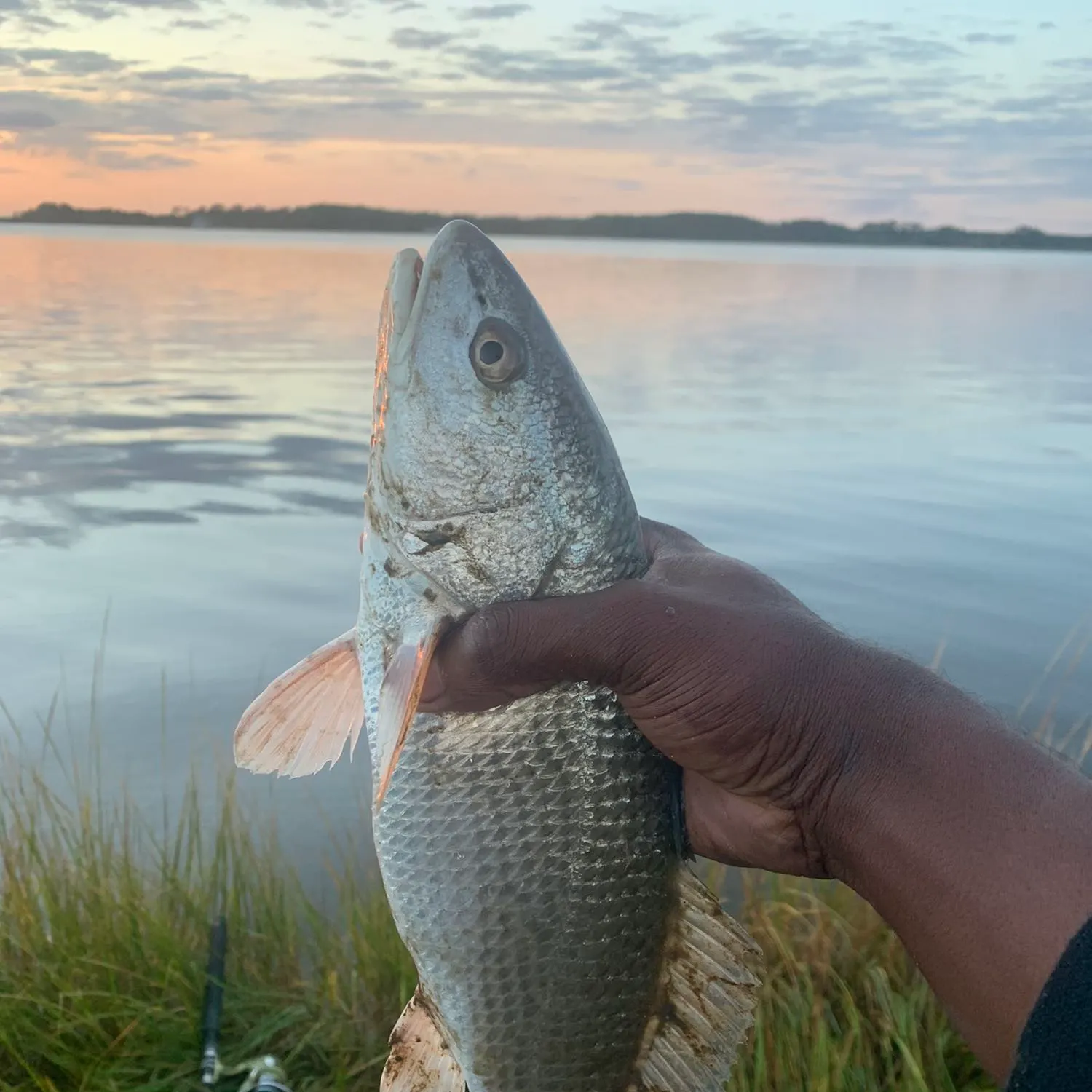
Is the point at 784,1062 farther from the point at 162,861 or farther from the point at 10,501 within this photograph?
the point at 10,501

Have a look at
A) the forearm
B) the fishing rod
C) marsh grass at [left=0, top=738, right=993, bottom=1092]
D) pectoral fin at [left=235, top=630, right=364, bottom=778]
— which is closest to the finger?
the forearm

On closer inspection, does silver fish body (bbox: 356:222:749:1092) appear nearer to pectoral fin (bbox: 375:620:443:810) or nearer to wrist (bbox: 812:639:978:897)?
pectoral fin (bbox: 375:620:443:810)

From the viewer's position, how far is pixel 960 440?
2039 centimetres

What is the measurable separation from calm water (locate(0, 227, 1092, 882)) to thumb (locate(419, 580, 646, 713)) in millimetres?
4088

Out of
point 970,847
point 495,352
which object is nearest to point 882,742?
point 970,847

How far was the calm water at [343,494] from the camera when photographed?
10.2 m

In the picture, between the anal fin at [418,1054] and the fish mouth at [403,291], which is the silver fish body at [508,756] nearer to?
the fish mouth at [403,291]

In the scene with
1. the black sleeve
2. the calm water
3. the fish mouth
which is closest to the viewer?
the black sleeve

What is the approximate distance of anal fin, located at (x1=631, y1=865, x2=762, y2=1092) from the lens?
8.39 ft

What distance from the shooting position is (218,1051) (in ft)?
14.4

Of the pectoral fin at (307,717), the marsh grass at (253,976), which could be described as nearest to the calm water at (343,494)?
the marsh grass at (253,976)

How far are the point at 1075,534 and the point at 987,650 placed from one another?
4391 millimetres

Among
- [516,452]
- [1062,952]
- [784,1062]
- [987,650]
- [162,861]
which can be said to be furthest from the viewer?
[987,650]

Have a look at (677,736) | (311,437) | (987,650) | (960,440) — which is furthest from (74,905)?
(960,440)
